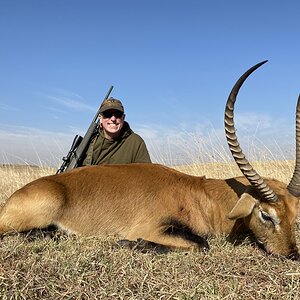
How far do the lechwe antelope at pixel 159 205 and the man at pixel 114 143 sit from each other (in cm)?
179

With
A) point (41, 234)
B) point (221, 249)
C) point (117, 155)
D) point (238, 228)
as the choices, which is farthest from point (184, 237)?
point (117, 155)

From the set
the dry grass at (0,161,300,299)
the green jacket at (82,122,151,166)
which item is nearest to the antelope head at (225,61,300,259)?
the dry grass at (0,161,300,299)

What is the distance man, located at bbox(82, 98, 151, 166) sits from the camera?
6625 mm

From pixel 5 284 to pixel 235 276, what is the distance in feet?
5.08

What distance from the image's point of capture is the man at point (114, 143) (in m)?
6.62

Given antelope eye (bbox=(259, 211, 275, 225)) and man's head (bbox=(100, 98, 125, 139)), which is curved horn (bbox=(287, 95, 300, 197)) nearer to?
antelope eye (bbox=(259, 211, 275, 225))

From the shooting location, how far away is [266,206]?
3994mm

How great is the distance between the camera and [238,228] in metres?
4.52

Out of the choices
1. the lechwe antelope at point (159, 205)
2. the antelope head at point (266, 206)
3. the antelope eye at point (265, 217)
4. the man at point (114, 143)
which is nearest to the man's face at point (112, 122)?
the man at point (114, 143)

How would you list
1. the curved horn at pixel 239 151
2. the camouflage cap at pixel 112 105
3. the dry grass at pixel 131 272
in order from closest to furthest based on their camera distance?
the dry grass at pixel 131 272, the curved horn at pixel 239 151, the camouflage cap at pixel 112 105

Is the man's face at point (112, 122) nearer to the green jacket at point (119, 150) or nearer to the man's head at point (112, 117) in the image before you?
the man's head at point (112, 117)

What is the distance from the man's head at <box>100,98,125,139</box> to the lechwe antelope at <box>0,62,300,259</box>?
1.82 meters

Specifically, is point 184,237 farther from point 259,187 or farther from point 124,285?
point 124,285

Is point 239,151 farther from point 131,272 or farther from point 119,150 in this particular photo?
point 119,150
